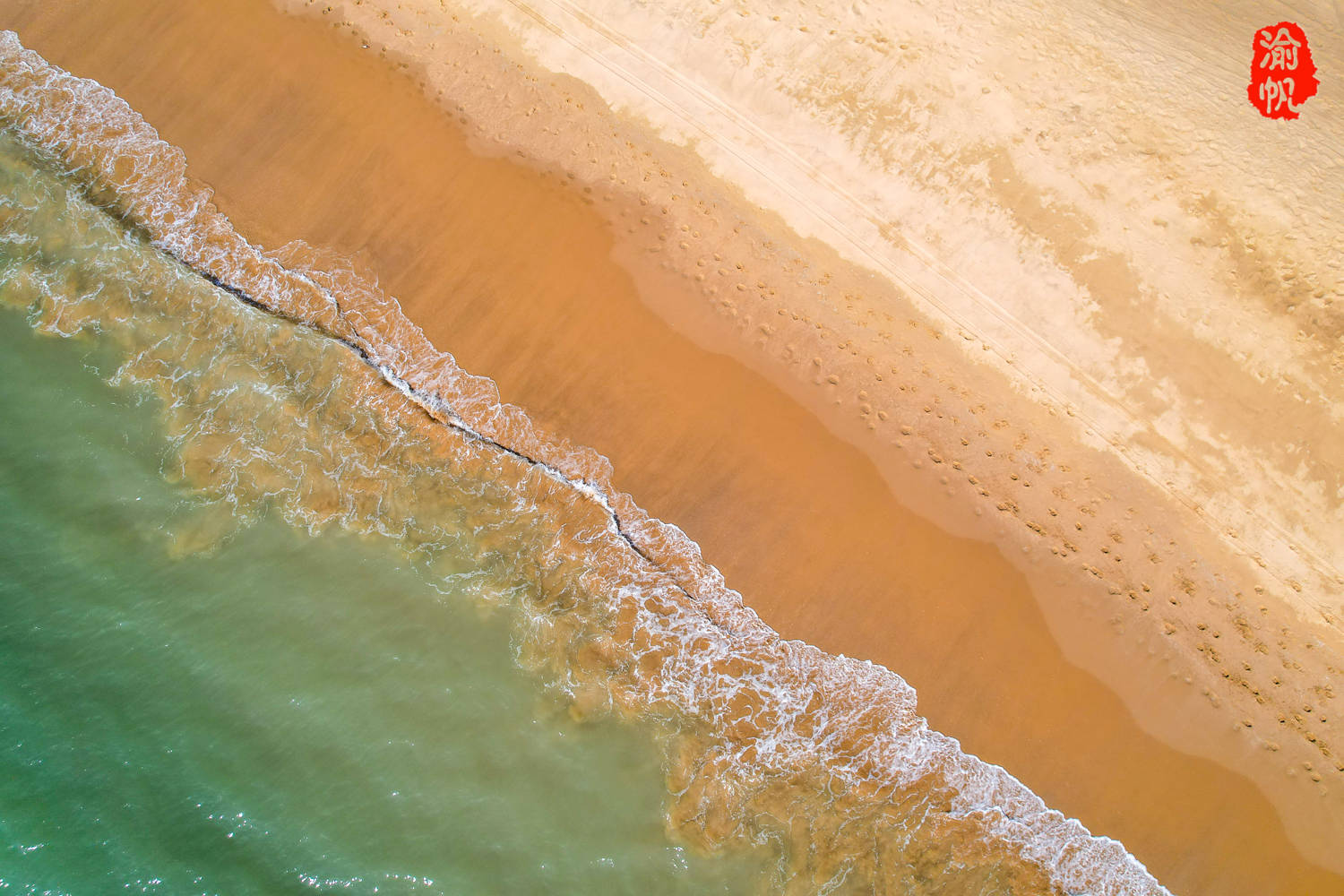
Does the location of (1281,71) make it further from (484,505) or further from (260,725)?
(260,725)

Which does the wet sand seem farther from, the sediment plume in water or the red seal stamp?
the red seal stamp

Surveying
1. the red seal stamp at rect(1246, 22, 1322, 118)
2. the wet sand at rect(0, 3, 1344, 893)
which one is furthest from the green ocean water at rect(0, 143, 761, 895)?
the red seal stamp at rect(1246, 22, 1322, 118)

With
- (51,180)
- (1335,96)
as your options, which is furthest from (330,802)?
(1335,96)

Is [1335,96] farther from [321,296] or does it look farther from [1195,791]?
[321,296]

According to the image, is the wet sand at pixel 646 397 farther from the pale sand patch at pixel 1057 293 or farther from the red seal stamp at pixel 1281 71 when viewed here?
the red seal stamp at pixel 1281 71

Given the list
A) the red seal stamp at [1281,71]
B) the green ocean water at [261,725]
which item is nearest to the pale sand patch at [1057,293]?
the red seal stamp at [1281,71]

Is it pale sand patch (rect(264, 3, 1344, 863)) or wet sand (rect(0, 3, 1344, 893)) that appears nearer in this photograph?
wet sand (rect(0, 3, 1344, 893))
